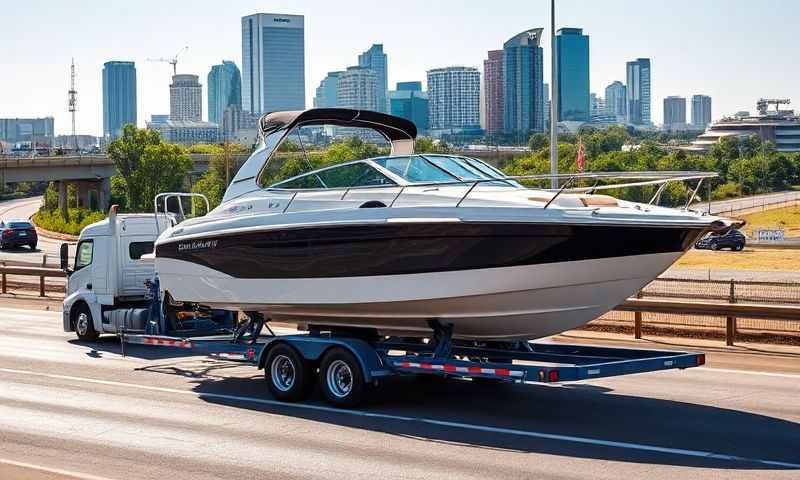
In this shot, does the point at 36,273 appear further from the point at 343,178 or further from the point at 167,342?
the point at 343,178

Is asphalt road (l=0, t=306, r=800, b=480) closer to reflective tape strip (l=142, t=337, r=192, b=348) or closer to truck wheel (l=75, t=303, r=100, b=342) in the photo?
reflective tape strip (l=142, t=337, r=192, b=348)

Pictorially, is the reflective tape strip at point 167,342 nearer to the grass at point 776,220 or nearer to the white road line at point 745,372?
the white road line at point 745,372

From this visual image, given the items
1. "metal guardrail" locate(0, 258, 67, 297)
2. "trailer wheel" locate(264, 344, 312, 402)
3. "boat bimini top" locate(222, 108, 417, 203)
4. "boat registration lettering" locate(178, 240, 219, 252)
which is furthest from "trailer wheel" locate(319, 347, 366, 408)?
"metal guardrail" locate(0, 258, 67, 297)

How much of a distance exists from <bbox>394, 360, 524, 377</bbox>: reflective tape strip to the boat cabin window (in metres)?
2.48

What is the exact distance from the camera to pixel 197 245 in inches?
653

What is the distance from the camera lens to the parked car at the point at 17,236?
61.6 meters

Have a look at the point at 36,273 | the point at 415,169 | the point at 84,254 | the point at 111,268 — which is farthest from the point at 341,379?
the point at 36,273

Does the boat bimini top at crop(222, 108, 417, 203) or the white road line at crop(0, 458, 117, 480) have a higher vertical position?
the boat bimini top at crop(222, 108, 417, 203)

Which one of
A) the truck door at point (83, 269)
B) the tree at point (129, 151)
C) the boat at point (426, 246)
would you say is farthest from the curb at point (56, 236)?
the boat at point (426, 246)

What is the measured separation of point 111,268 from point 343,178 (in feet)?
26.2

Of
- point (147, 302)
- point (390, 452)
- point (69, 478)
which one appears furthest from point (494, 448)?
point (147, 302)

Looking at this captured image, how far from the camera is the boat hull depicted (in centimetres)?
1292

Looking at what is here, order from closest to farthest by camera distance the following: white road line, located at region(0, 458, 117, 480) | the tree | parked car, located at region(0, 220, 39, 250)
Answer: white road line, located at region(0, 458, 117, 480) < parked car, located at region(0, 220, 39, 250) < the tree

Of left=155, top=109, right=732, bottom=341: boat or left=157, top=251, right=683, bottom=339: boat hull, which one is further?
left=157, top=251, right=683, bottom=339: boat hull
